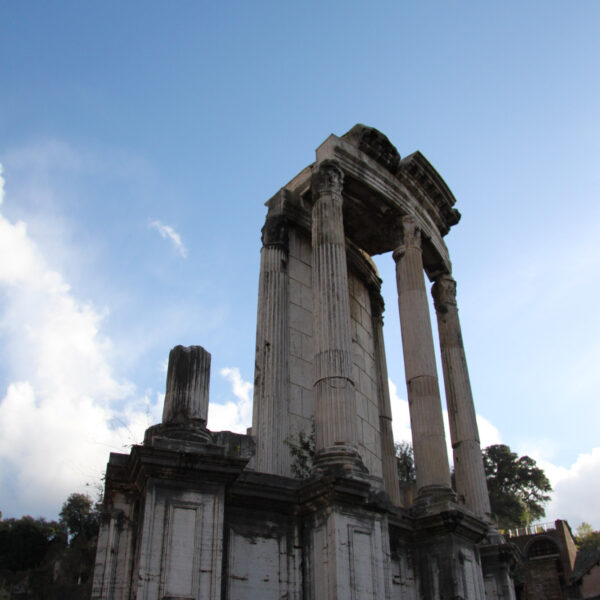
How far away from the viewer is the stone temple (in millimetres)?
7840

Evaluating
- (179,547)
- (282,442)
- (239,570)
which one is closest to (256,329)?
(282,442)

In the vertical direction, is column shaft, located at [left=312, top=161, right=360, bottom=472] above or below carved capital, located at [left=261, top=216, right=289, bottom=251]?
below

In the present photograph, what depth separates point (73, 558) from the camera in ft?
176

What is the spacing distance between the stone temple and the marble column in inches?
1.2

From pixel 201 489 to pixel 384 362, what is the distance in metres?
10.4

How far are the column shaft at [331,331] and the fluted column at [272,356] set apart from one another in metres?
1.67

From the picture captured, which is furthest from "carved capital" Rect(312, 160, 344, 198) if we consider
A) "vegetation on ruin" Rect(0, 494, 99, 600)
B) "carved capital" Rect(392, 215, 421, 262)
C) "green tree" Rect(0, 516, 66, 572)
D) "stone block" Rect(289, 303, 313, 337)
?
"green tree" Rect(0, 516, 66, 572)

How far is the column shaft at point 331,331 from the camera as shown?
35.0 feet

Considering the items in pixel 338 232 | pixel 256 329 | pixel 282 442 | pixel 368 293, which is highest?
pixel 368 293

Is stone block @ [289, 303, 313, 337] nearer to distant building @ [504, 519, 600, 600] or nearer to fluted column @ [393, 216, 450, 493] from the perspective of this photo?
fluted column @ [393, 216, 450, 493]

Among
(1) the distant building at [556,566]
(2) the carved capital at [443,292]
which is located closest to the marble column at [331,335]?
(2) the carved capital at [443,292]

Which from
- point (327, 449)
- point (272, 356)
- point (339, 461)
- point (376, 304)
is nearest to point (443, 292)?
point (376, 304)

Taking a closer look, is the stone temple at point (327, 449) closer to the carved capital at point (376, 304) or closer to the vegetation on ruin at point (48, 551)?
the carved capital at point (376, 304)

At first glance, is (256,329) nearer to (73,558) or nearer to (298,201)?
(298,201)
